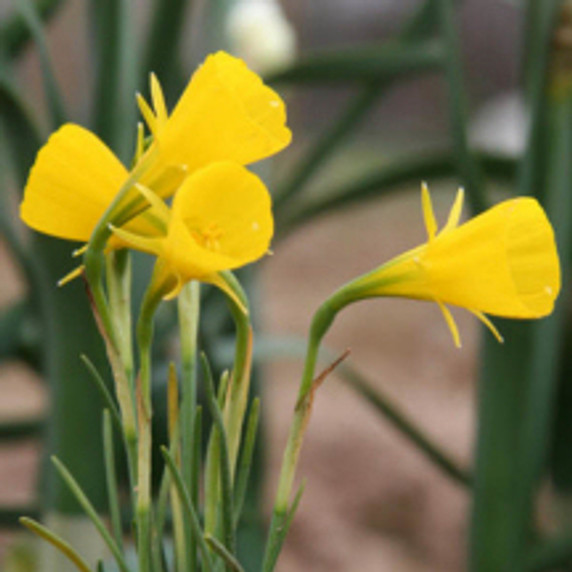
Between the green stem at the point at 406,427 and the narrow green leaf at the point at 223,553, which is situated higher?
the narrow green leaf at the point at 223,553

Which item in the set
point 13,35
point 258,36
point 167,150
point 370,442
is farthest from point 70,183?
point 370,442

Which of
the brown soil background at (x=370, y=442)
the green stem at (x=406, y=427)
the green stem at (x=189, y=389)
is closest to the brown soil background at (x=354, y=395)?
the brown soil background at (x=370, y=442)

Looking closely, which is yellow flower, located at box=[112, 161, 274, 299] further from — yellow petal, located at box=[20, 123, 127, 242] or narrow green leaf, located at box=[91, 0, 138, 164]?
narrow green leaf, located at box=[91, 0, 138, 164]

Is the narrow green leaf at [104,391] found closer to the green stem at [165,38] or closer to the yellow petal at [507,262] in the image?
the yellow petal at [507,262]

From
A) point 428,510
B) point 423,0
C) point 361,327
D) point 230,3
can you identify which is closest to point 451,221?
point 230,3

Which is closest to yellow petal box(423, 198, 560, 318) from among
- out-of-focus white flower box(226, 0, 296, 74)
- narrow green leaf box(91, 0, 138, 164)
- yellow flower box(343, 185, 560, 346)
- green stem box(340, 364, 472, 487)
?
yellow flower box(343, 185, 560, 346)

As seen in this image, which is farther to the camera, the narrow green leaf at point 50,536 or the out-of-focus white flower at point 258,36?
the out-of-focus white flower at point 258,36

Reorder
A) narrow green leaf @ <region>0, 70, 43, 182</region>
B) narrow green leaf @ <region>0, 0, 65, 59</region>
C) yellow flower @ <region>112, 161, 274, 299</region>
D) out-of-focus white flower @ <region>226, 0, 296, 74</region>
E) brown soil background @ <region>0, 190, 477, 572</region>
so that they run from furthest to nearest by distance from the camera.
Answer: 1. brown soil background @ <region>0, 190, 477, 572</region>
2. out-of-focus white flower @ <region>226, 0, 296, 74</region>
3. narrow green leaf @ <region>0, 0, 65, 59</region>
4. narrow green leaf @ <region>0, 70, 43, 182</region>
5. yellow flower @ <region>112, 161, 274, 299</region>
